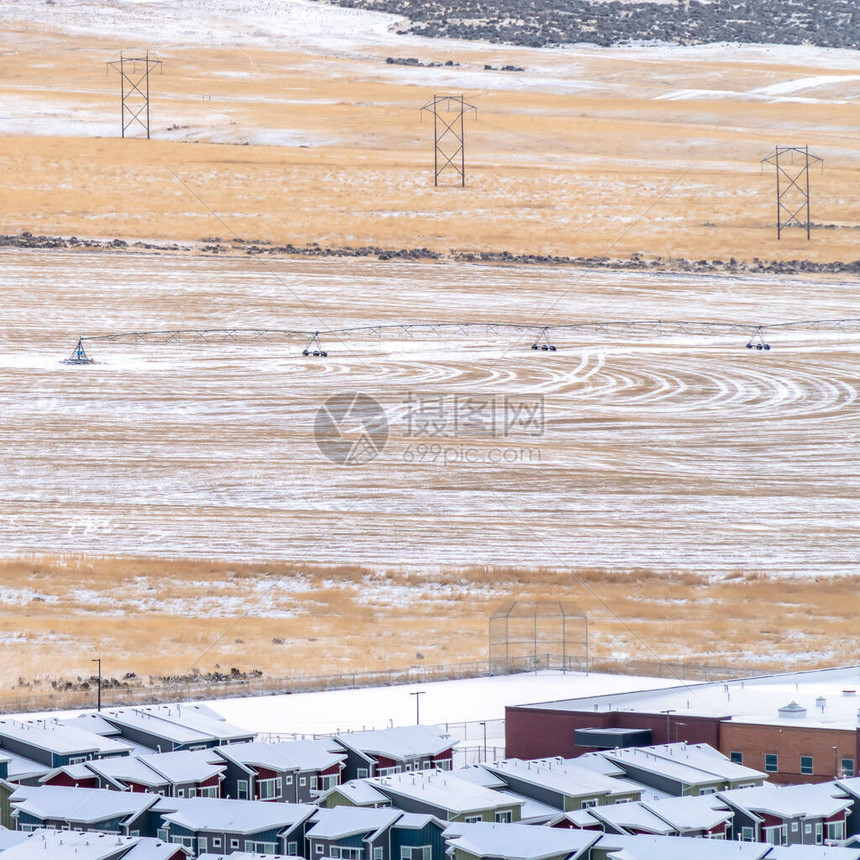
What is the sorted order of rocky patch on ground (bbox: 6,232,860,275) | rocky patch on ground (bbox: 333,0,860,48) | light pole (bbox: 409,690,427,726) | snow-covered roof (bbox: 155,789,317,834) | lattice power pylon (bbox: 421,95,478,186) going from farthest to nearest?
rocky patch on ground (bbox: 333,0,860,48) → lattice power pylon (bbox: 421,95,478,186) → rocky patch on ground (bbox: 6,232,860,275) → light pole (bbox: 409,690,427,726) → snow-covered roof (bbox: 155,789,317,834)

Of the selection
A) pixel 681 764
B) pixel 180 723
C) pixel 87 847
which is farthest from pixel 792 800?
pixel 180 723

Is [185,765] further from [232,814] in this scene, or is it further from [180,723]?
[232,814]

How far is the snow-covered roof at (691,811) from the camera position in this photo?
1045 inches

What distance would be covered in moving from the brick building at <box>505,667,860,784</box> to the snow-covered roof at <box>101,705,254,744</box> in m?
5.89

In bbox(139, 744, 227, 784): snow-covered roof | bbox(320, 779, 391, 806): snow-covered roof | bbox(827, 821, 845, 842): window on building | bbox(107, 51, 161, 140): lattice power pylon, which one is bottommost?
bbox(827, 821, 845, 842): window on building

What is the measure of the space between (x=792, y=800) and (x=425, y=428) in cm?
3304

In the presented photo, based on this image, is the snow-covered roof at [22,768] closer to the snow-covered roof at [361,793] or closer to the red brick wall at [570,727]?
the snow-covered roof at [361,793]

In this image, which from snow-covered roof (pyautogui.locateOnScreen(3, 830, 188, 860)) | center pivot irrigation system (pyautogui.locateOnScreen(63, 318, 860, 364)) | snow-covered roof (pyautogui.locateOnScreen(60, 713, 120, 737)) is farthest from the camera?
center pivot irrigation system (pyautogui.locateOnScreen(63, 318, 860, 364))

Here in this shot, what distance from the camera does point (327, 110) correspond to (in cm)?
11806

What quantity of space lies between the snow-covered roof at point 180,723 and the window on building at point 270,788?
2.57m

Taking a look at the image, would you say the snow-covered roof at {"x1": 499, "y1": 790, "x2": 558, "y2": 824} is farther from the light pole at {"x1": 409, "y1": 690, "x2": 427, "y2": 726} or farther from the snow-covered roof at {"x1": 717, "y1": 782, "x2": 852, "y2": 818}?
the light pole at {"x1": 409, "y1": 690, "x2": 427, "y2": 726}

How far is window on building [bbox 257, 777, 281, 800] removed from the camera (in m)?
29.9

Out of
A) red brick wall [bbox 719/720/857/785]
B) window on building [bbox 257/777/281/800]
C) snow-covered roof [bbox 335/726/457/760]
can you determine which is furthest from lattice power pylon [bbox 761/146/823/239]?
window on building [bbox 257/777/281/800]

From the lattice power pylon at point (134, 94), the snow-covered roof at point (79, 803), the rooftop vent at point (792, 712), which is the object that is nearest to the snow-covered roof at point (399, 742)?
the snow-covered roof at point (79, 803)
